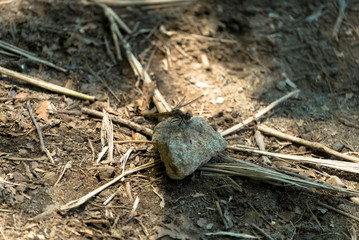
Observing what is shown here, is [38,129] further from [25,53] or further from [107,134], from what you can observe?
[25,53]

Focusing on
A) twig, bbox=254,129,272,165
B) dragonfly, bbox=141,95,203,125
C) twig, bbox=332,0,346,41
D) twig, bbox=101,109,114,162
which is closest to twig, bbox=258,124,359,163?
twig, bbox=254,129,272,165

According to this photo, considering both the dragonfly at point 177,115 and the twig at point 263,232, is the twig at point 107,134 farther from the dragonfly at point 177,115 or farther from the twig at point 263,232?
the twig at point 263,232

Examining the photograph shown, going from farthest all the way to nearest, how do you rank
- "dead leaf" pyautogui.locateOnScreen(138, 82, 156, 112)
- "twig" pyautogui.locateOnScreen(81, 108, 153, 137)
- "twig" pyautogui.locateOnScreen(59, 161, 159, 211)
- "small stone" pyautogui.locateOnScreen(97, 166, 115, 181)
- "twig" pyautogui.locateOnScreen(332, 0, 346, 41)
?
"twig" pyautogui.locateOnScreen(332, 0, 346, 41) → "dead leaf" pyautogui.locateOnScreen(138, 82, 156, 112) → "twig" pyautogui.locateOnScreen(81, 108, 153, 137) → "small stone" pyautogui.locateOnScreen(97, 166, 115, 181) → "twig" pyautogui.locateOnScreen(59, 161, 159, 211)

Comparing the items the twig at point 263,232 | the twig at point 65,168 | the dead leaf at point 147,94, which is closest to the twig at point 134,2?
the dead leaf at point 147,94

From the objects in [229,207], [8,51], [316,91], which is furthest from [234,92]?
[8,51]

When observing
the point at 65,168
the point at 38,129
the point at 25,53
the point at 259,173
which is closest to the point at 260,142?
the point at 259,173

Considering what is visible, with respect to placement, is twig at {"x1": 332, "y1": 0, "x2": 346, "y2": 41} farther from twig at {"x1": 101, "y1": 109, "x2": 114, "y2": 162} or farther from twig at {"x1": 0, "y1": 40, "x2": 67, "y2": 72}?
twig at {"x1": 0, "y1": 40, "x2": 67, "y2": 72}
